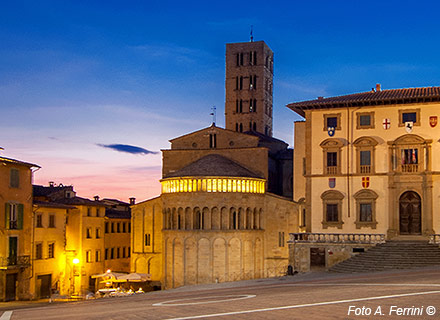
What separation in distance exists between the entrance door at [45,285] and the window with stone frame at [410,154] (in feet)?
108

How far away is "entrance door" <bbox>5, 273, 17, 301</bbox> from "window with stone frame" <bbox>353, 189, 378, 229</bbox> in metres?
28.0

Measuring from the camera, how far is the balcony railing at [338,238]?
46156 mm

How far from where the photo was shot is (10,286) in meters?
51.5

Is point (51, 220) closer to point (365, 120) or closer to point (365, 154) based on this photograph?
point (365, 154)

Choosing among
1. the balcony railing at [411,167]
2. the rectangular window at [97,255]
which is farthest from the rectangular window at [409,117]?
the rectangular window at [97,255]

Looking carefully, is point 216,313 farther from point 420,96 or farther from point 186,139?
point 186,139

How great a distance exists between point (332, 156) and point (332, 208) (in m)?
4.08

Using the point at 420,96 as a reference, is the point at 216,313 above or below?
below

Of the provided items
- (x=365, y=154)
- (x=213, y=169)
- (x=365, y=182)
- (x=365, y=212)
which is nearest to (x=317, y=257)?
(x=365, y=212)

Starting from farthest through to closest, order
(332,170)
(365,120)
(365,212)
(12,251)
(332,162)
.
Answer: (12,251) → (332,162) → (332,170) → (365,120) → (365,212)

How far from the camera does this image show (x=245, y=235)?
63.4 metres

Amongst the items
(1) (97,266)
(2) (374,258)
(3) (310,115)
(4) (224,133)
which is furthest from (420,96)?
(1) (97,266)

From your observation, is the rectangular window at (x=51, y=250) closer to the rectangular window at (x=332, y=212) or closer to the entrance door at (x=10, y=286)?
the entrance door at (x=10, y=286)

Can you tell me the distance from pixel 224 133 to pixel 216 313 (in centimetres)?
5270
